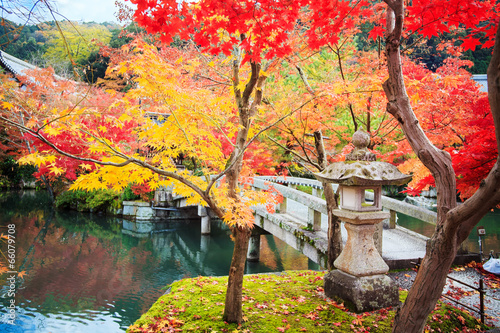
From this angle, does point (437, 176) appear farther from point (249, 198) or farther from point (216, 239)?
point (216, 239)

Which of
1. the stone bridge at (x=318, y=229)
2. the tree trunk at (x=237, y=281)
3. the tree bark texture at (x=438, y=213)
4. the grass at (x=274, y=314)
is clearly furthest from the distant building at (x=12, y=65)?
the tree bark texture at (x=438, y=213)

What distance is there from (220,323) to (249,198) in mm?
1957

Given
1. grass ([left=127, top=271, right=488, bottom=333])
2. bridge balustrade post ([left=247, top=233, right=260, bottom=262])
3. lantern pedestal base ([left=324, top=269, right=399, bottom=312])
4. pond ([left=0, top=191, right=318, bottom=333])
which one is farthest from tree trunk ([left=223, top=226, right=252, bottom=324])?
bridge balustrade post ([left=247, top=233, right=260, bottom=262])

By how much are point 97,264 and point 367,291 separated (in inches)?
381

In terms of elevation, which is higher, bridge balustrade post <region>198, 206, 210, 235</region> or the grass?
the grass

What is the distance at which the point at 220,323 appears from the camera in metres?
4.33

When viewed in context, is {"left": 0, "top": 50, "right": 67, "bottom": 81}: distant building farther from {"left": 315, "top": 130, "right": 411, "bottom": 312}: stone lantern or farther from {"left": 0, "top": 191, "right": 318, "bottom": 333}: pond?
{"left": 315, "top": 130, "right": 411, "bottom": 312}: stone lantern

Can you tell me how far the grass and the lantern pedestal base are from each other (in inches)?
4.9

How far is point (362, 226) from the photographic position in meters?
4.71

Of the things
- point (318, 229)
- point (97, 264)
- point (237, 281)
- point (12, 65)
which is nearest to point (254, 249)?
point (318, 229)

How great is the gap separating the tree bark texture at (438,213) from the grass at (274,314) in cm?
150

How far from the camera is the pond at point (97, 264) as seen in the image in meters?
7.41

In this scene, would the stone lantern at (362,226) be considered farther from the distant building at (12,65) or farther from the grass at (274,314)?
the distant building at (12,65)

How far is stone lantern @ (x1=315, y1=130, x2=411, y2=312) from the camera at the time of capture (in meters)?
4.53
